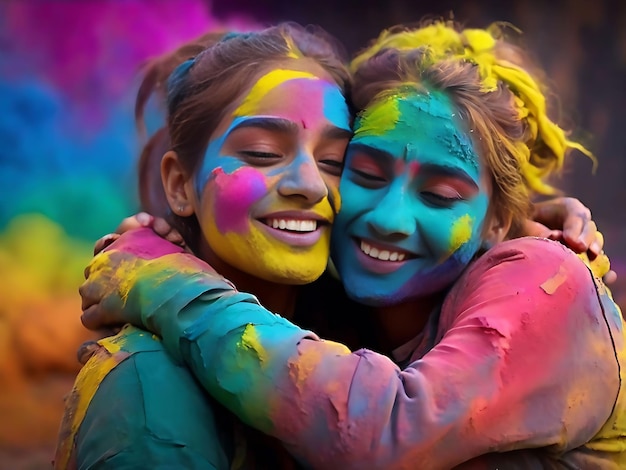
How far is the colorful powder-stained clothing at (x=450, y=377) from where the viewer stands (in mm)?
1043

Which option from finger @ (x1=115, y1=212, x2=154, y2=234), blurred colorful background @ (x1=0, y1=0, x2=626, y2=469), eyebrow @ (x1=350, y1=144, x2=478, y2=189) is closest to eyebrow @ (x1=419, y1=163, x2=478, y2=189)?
eyebrow @ (x1=350, y1=144, x2=478, y2=189)

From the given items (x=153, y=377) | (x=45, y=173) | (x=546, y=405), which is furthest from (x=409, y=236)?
(x=45, y=173)

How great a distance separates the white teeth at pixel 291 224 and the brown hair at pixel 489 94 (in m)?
0.28

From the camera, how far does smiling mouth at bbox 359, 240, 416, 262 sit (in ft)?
4.39

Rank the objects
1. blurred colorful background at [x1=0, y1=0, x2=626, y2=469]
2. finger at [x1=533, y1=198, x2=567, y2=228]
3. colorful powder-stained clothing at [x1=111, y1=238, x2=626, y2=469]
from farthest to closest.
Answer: blurred colorful background at [x1=0, y1=0, x2=626, y2=469] → finger at [x1=533, y1=198, x2=567, y2=228] → colorful powder-stained clothing at [x1=111, y1=238, x2=626, y2=469]

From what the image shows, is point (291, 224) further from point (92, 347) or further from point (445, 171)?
point (92, 347)

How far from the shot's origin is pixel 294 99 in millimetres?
1354

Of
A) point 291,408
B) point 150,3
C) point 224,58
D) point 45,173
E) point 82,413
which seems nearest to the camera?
point 291,408

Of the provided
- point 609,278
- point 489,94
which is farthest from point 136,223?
Result: point 609,278

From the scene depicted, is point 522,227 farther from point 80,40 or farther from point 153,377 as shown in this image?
point 80,40

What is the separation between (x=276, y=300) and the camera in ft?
4.85

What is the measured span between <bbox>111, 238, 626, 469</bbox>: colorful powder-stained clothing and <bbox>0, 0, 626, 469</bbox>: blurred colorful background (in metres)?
0.87

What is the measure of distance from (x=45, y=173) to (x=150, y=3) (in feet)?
1.98

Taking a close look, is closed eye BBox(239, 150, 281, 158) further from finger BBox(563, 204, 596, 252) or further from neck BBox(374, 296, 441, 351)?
finger BBox(563, 204, 596, 252)
